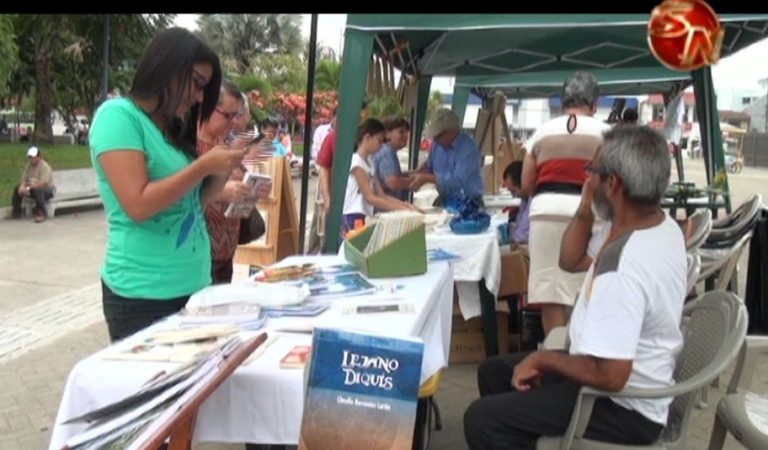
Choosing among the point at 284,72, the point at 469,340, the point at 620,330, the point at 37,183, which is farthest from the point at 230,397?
the point at 284,72

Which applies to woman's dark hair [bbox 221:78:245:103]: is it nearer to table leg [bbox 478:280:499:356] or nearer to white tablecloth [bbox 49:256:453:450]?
white tablecloth [bbox 49:256:453:450]

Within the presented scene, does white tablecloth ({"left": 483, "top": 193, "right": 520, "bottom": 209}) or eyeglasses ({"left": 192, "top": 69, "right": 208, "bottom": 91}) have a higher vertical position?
eyeglasses ({"left": 192, "top": 69, "right": 208, "bottom": 91})

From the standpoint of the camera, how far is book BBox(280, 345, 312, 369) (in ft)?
5.65

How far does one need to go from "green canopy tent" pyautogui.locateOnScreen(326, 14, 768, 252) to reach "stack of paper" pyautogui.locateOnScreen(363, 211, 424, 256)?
52.2 inches

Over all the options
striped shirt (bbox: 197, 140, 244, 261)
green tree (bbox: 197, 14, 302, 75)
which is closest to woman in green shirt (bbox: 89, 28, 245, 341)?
striped shirt (bbox: 197, 140, 244, 261)

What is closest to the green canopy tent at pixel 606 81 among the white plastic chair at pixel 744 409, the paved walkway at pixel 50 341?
the paved walkway at pixel 50 341

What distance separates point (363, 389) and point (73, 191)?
44.5ft

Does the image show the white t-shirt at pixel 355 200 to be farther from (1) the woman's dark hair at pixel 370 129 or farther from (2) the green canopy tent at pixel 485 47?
(2) the green canopy tent at pixel 485 47

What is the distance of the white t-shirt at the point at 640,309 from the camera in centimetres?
192

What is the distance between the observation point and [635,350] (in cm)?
196

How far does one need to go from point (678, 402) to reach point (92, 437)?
173cm

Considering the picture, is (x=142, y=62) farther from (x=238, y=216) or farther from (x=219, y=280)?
(x=219, y=280)

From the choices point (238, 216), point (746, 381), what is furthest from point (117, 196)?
point (746, 381)

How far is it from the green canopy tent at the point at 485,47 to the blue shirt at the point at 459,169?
2.89 ft
